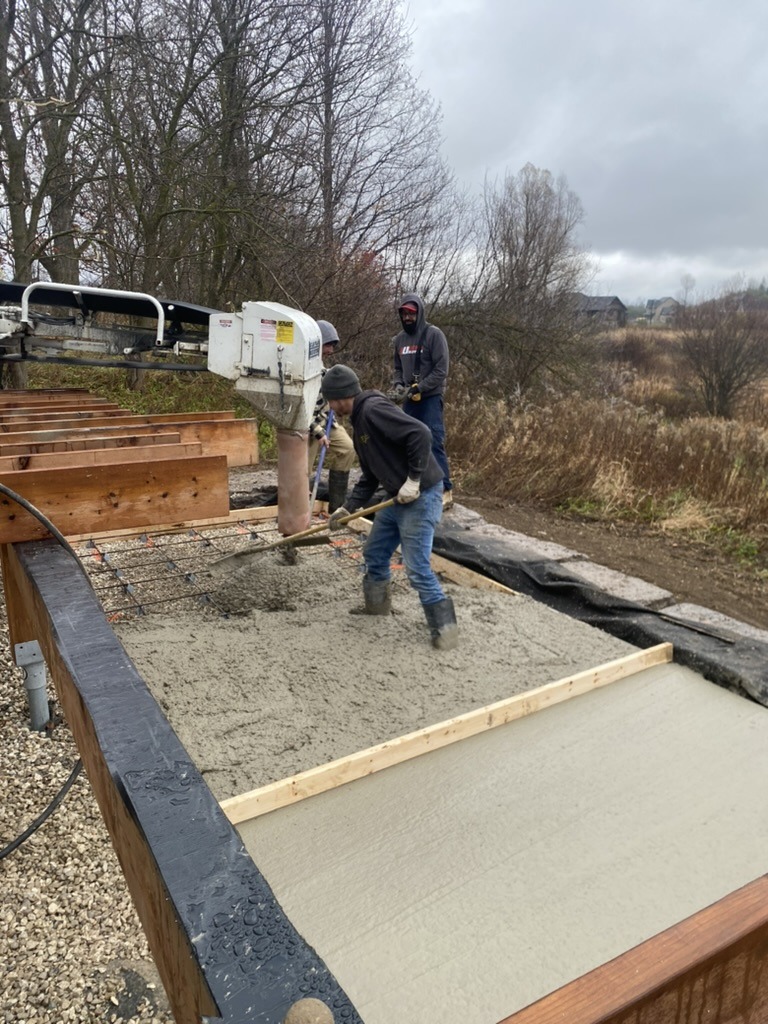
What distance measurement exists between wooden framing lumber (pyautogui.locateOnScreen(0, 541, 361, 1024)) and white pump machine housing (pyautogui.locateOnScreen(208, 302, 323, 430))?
109cm

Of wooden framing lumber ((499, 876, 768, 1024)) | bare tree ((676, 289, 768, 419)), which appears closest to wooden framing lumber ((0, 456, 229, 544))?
wooden framing lumber ((499, 876, 768, 1024))

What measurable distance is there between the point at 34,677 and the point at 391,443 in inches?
74.4

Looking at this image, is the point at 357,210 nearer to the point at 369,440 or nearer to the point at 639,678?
the point at 369,440

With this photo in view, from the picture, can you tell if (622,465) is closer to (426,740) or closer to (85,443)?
(426,740)

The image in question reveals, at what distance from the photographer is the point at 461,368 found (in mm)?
13172

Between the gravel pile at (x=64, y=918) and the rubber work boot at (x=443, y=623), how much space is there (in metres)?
1.64

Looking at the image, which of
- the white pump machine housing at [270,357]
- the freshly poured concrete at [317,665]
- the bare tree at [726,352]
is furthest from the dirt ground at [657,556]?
the bare tree at [726,352]

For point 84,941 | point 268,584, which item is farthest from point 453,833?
point 268,584

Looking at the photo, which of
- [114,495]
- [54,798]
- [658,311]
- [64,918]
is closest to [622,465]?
[114,495]

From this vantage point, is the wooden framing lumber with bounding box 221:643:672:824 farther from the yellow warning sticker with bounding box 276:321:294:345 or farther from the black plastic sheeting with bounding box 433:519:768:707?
the yellow warning sticker with bounding box 276:321:294:345

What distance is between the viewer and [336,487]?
5324mm

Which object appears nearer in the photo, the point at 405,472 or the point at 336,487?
the point at 405,472

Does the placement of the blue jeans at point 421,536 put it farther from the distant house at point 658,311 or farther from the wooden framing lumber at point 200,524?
the distant house at point 658,311

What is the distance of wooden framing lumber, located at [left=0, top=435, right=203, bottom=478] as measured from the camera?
2945mm
